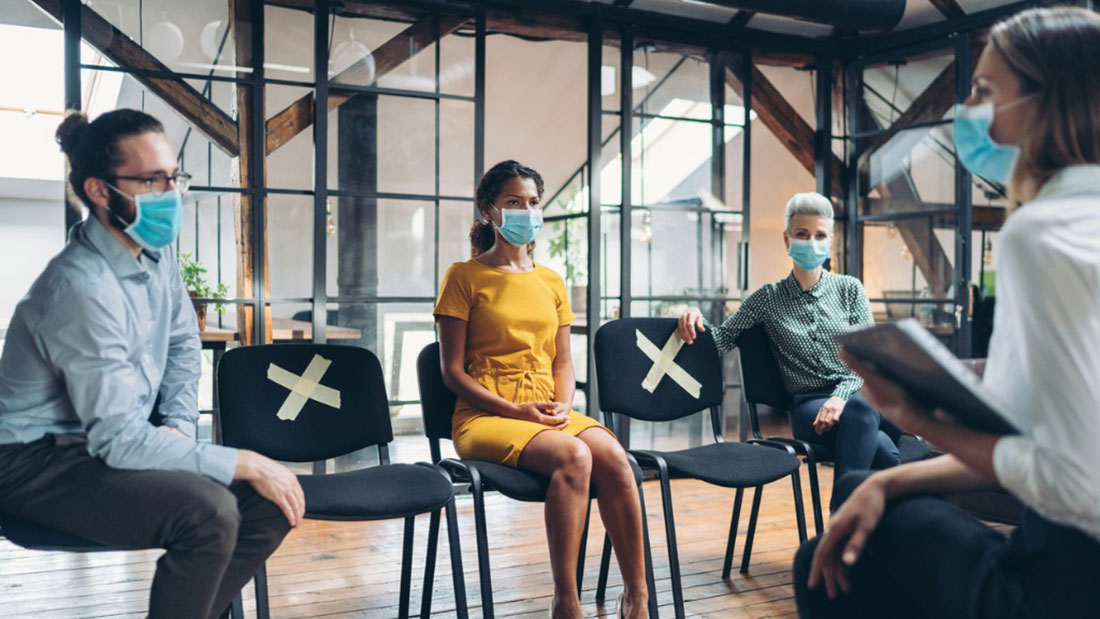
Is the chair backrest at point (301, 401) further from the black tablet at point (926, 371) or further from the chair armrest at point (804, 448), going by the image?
the black tablet at point (926, 371)

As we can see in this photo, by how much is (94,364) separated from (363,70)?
2563 millimetres

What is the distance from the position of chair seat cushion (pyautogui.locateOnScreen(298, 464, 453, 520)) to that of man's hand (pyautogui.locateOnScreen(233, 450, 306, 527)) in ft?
0.64

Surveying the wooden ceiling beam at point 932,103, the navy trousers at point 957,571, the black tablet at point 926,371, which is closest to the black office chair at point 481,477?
the navy trousers at point 957,571

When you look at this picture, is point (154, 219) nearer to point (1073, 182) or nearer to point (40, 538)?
point (40, 538)

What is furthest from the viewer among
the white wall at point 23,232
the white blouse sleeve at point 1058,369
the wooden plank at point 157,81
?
the white wall at point 23,232

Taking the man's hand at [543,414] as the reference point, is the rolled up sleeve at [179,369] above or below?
above

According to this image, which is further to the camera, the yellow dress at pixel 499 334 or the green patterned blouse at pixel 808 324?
the green patterned blouse at pixel 808 324

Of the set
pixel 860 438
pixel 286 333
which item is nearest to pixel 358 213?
pixel 286 333

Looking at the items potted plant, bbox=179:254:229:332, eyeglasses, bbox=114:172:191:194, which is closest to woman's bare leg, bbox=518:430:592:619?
eyeglasses, bbox=114:172:191:194

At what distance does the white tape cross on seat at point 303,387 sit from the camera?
2516 mm

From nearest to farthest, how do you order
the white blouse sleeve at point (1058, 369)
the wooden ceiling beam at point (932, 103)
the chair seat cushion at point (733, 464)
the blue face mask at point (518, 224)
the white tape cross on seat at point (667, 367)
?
the white blouse sleeve at point (1058, 369) → the chair seat cushion at point (733, 464) → the blue face mask at point (518, 224) → the white tape cross on seat at point (667, 367) → the wooden ceiling beam at point (932, 103)

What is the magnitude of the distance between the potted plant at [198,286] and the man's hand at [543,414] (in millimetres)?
1805

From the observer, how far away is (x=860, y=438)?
2.74 metres

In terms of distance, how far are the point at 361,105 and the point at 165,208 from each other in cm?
223
